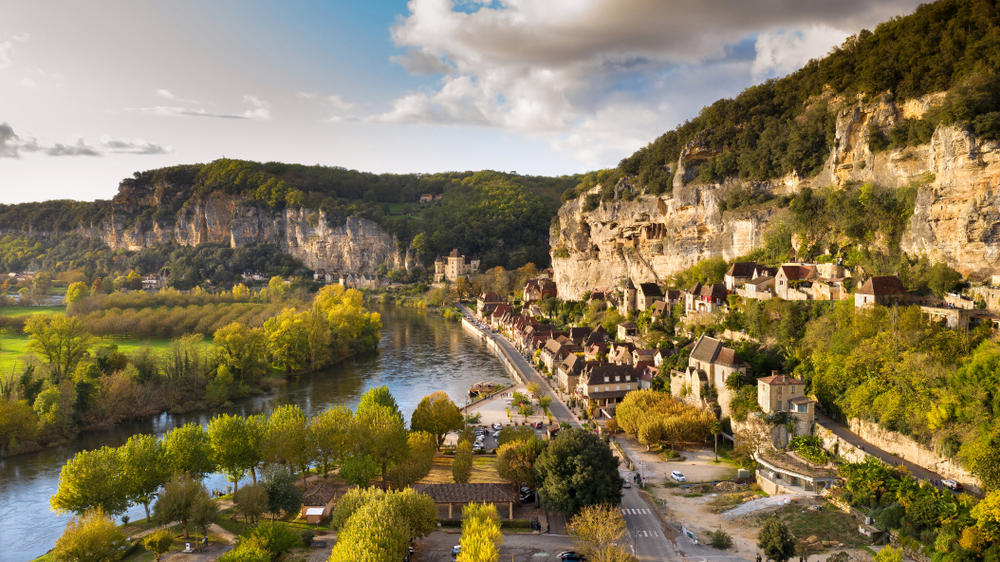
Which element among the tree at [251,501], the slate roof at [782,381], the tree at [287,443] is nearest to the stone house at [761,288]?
the slate roof at [782,381]

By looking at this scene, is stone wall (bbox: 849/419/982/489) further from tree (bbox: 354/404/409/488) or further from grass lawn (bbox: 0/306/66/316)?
grass lawn (bbox: 0/306/66/316)

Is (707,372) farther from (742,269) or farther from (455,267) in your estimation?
(455,267)

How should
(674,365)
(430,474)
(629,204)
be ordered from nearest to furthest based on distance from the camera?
(430,474) < (674,365) < (629,204)

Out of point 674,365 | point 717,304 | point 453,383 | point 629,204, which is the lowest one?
point 453,383

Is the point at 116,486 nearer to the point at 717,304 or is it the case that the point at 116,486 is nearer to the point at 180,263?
the point at 717,304

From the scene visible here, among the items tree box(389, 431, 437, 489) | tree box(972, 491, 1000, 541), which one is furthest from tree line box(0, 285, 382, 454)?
tree box(972, 491, 1000, 541)

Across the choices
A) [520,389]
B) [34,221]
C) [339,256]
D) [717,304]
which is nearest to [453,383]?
[520,389]
